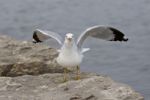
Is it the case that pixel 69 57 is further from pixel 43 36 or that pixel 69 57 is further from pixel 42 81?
pixel 43 36

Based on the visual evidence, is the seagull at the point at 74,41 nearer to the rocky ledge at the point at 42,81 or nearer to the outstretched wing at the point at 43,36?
the outstretched wing at the point at 43,36

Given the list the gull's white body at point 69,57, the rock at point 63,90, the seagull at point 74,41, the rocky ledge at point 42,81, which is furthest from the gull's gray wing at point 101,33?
the rock at point 63,90

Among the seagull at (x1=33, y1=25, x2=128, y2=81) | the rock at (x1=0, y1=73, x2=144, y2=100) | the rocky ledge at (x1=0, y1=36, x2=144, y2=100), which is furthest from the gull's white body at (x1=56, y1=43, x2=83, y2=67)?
the rock at (x1=0, y1=73, x2=144, y2=100)

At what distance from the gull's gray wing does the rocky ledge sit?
19.2 inches

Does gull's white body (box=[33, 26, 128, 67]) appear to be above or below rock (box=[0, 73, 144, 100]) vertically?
above

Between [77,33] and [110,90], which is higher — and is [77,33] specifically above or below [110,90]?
above

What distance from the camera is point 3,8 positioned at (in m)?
15.8

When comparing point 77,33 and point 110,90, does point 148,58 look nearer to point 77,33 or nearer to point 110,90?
point 77,33

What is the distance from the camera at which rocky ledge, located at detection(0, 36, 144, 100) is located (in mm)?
6746

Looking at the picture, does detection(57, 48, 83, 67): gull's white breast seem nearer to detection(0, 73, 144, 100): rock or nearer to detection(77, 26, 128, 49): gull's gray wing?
detection(77, 26, 128, 49): gull's gray wing

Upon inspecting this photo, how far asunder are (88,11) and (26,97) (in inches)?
344

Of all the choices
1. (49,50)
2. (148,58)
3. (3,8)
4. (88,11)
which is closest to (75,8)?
(88,11)

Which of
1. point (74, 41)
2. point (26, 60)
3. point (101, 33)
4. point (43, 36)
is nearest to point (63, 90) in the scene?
point (74, 41)

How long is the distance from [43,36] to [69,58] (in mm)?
906
